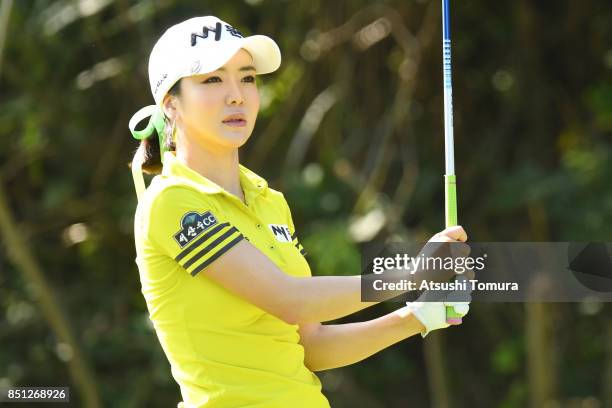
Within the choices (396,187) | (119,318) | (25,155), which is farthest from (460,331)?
(25,155)

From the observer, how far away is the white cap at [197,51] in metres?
2.26

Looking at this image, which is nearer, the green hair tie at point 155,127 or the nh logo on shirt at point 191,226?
the nh logo on shirt at point 191,226

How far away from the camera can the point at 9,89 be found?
20.2 feet

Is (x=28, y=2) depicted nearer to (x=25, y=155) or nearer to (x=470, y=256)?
(x=25, y=155)

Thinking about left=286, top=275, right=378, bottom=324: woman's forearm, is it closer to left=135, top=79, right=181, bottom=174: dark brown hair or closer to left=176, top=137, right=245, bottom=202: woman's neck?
left=176, top=137, right=245, bottom=202: woman's neck

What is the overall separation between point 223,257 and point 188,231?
0.26 feet

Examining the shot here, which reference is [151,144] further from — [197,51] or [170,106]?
[197,51]

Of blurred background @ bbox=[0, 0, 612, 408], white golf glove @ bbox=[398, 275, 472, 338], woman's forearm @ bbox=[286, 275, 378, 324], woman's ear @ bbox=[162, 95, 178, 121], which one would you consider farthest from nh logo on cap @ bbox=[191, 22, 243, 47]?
blurred background @ bbox=[0, 0, 612, 408]

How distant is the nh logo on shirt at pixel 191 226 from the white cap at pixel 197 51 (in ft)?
1.01

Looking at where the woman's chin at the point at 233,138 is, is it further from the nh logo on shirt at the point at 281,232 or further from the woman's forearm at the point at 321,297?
the woman's forearm at the point at 321,297

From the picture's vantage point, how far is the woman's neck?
2.30 m

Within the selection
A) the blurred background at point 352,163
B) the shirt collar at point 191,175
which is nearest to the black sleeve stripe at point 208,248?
the shirt collar at point 191,175

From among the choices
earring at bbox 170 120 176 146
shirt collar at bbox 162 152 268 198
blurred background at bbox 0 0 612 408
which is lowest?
shirt collar at bbox 162 152 268 198

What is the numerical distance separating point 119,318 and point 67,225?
64 centimetres
